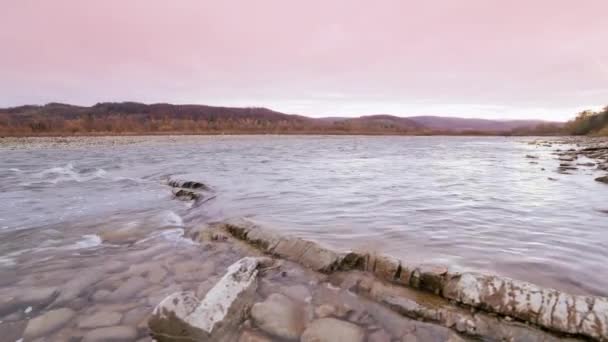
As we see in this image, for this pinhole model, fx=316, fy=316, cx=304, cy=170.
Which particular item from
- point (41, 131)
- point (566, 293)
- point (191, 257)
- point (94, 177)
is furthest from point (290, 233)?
point (41, 131)

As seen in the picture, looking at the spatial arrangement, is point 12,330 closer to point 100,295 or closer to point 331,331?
point 100,295

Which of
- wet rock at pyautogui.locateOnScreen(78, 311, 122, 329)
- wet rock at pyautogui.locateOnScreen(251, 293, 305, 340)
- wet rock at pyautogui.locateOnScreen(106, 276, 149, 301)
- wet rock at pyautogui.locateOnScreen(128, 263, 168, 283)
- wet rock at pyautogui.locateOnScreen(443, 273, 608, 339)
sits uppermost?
wet rock at pyautogui.locateOnScreen(443, 273, 608, 339)

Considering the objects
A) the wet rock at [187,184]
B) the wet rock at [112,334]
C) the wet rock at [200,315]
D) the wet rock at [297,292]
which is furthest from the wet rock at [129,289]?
the wet rock at [187,184]

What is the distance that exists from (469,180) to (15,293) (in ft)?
32.6

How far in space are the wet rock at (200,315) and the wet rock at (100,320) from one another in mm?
408

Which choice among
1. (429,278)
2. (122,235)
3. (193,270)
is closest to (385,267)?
(429,278)

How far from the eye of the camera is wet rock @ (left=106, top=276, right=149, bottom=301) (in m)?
2.84

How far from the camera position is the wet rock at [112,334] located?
7.32 feet

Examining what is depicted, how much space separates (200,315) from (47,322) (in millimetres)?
1244

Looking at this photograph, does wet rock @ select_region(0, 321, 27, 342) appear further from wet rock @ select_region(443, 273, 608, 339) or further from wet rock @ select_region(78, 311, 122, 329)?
Result: wet rock @ select_region(443, 273, 608, 339)

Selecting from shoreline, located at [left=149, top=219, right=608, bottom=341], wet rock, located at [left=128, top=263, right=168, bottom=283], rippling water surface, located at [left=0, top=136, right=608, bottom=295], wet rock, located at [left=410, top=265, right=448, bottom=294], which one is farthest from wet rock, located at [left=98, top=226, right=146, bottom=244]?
wet rock, located at [left=410, top=265, right=448, bottom=294]

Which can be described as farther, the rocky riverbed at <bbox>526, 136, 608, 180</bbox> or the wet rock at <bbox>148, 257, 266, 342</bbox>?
the rocky riverbed at <bbox>526, 136, 608, 180</bbox>

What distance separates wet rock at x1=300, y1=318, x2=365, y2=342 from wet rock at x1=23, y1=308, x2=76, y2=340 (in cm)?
186

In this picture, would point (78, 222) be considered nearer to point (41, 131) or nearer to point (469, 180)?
point (469, 180)
